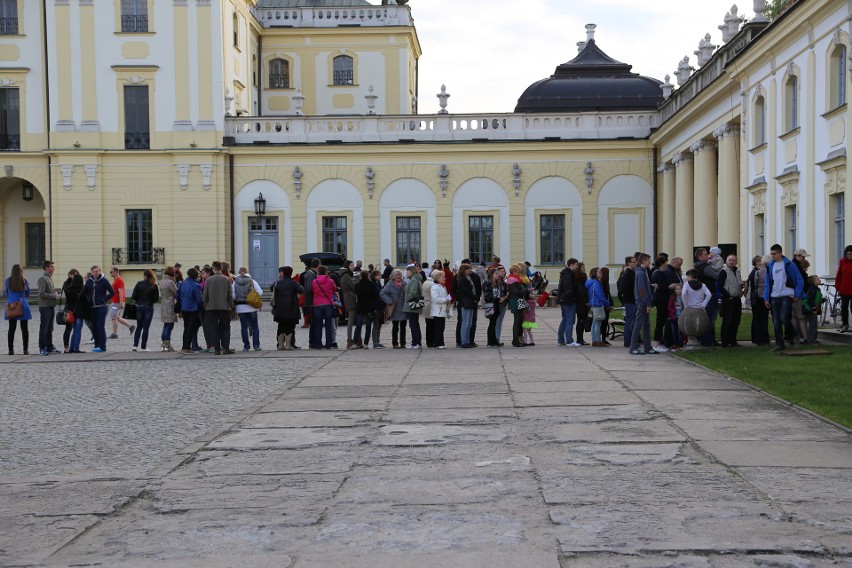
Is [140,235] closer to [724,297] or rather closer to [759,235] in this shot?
[759,235]

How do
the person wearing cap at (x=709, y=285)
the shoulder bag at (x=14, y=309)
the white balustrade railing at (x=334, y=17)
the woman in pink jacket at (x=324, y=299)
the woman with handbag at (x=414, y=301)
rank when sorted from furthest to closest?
the white balustrade railing at (x=334, y=17), the woman in pink jacket at (x=324, y=299), the woman with handbag at (x=414, y=301), the shoulder bag at (x=14, y=309), the person wearing cap at (x=709, y=285)

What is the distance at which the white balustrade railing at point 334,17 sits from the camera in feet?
182

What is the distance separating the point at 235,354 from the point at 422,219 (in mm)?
24575

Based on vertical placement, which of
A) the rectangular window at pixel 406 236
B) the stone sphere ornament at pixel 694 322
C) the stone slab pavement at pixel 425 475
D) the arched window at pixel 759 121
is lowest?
the stone slab pavement at pixel 425 475

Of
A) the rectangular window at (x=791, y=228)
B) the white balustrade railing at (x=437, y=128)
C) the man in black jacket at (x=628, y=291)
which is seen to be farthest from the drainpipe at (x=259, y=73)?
the man in black jacket at (x=628, y=291)

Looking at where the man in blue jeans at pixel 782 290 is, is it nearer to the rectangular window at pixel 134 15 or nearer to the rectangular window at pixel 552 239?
the rectangular window at pixel 552 239

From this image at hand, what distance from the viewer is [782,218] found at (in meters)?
28.2

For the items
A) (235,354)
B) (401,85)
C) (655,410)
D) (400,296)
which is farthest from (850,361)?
(401,85)

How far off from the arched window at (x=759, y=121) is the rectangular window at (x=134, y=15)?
947 inches

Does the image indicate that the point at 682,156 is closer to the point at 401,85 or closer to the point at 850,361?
the point at 401,85

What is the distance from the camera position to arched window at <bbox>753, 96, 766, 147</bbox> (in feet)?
99.9

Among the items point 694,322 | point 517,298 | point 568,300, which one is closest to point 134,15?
point 517,298

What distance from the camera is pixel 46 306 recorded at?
70.2 ft

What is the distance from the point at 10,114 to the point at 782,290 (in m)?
35.1
